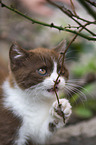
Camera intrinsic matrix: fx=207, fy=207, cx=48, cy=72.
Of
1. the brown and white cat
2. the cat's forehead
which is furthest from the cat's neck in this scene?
the cat's forehead

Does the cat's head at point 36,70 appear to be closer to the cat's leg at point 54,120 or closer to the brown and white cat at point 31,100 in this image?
the brown and white cat at point 31,100

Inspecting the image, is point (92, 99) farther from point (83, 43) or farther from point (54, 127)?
point (54, 127)

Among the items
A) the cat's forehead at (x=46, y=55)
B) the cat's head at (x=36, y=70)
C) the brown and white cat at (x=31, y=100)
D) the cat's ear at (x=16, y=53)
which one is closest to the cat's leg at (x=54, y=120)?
the brown and white cat at (x=31, y=100)

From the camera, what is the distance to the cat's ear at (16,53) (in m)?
1.62

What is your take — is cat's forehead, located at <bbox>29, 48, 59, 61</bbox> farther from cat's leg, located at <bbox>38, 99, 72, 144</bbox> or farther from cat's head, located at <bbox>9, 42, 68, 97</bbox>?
cat's leg, located at <bbox>38, 99, 72, 144</bbox>

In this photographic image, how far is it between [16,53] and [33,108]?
0.47 metres

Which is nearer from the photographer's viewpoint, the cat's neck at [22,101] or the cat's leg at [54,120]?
the cat's leg at [54,120]

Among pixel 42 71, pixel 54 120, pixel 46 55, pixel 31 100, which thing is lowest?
pixel 54 120

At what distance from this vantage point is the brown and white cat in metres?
1.58

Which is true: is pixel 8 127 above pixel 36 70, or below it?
below

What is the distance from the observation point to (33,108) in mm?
1704

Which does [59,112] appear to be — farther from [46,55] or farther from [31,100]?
[46,55]

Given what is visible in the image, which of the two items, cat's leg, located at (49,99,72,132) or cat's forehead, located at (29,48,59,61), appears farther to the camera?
cat's forehead, located at (29,48,59,61)

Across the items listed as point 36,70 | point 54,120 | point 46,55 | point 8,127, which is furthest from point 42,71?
point 8,127
